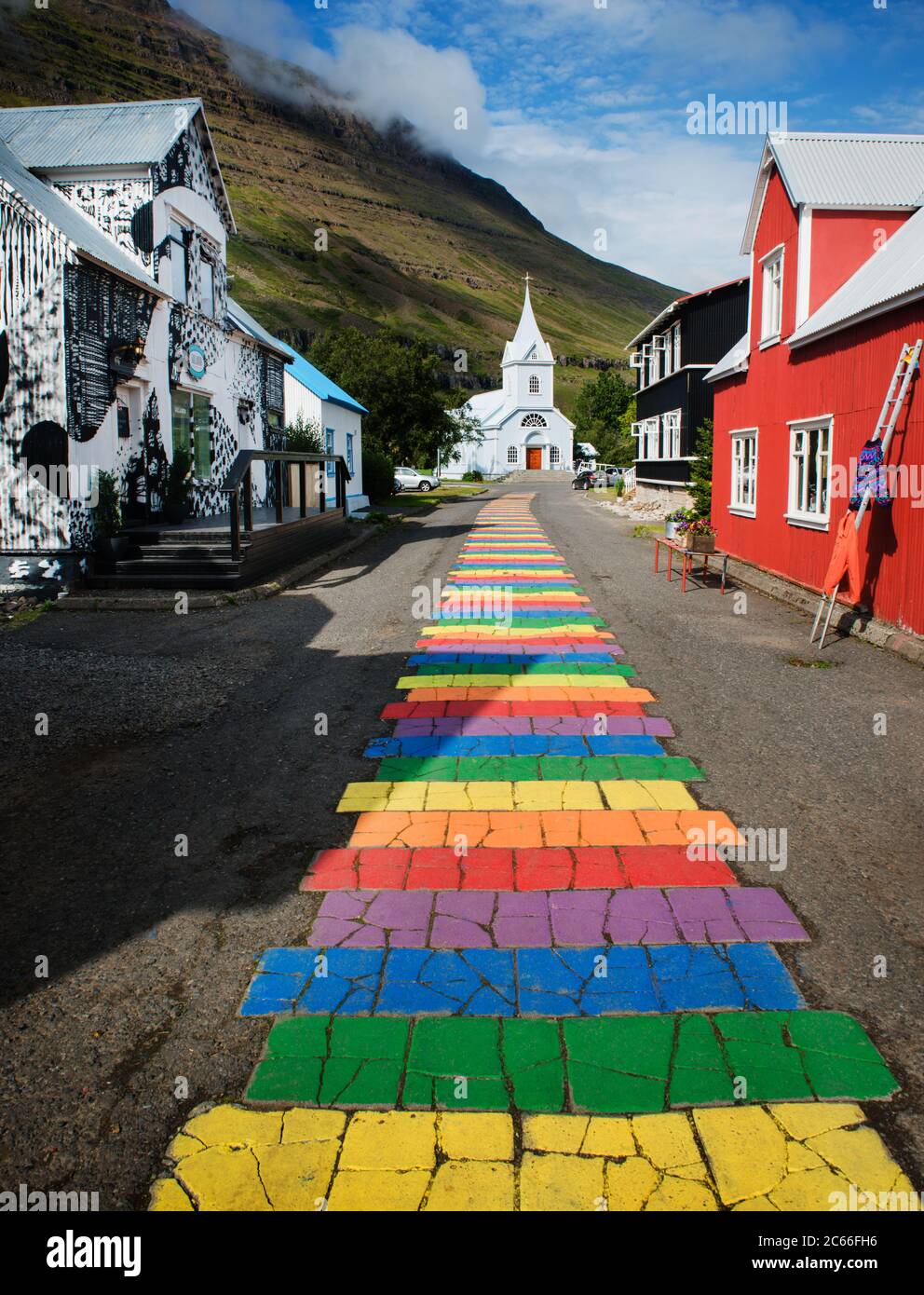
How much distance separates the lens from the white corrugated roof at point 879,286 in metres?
10.3

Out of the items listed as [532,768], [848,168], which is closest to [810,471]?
[848,168]

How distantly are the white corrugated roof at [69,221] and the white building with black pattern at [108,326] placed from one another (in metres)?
0.04

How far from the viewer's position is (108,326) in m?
14.6

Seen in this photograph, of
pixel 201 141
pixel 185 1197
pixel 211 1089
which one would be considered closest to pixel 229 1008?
→ pixel 211 1089

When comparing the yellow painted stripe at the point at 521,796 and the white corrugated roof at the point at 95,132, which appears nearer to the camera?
the yellow painted stripe at the point at 521,796

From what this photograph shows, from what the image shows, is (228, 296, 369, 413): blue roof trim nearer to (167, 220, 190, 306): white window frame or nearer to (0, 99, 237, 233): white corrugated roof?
(167, 220, 190, 306): white window frame

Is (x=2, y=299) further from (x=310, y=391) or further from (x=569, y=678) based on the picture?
(x=310, y=391)

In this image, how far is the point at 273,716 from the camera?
7816mm

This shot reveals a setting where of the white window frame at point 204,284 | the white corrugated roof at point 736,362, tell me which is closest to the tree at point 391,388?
the white window frame at point 204,284

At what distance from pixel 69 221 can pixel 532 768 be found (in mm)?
13706

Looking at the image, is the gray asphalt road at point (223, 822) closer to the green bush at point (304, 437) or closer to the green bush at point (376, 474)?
the green bush at point (304, 437)

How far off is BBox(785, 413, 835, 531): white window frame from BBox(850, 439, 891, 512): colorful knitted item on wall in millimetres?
2197

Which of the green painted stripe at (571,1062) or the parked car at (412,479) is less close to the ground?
the parked car at (412,479)

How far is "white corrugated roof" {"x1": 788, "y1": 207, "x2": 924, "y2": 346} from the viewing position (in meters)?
10.3
